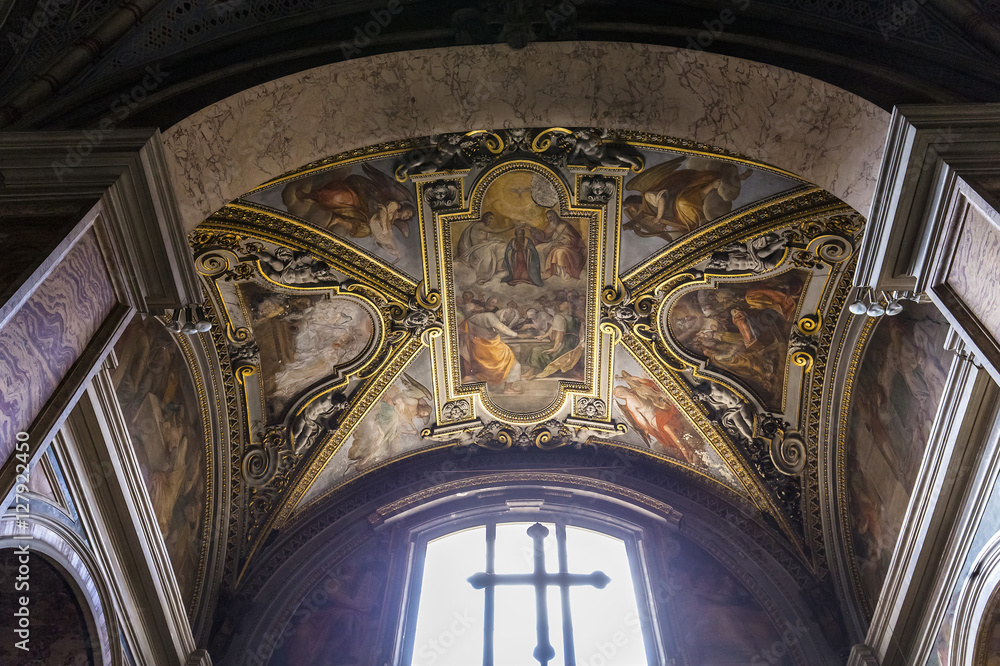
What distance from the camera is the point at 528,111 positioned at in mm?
6781

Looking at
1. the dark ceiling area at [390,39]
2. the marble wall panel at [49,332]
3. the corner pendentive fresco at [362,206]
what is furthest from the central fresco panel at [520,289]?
the marble wall panel at [49,332]

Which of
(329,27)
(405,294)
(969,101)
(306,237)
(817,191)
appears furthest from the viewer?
(405,294)

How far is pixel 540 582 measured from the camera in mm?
9047

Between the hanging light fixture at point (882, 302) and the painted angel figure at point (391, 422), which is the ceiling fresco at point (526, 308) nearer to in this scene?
the painted angel figure at point (391, 422)

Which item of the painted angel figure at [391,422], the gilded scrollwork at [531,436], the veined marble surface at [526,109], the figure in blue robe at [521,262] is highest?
the figure in blue robe at [521,262]

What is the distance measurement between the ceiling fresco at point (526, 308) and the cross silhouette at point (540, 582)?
1.33 meters

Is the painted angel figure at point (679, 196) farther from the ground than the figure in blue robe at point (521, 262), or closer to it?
closer to it

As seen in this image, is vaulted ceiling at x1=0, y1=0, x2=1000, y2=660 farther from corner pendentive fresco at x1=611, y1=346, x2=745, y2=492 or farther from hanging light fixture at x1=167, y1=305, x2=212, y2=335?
hanging light fixture at x1=167, y1=305, x2=212, y2=335

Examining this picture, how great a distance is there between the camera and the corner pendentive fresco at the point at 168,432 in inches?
288

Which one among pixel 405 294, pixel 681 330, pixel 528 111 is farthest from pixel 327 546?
pixel 528 111

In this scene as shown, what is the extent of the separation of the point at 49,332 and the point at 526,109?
3.93 meters

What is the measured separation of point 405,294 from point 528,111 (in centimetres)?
292

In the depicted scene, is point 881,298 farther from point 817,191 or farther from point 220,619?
point 220,619

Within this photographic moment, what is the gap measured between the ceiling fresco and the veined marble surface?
42.9 inches
